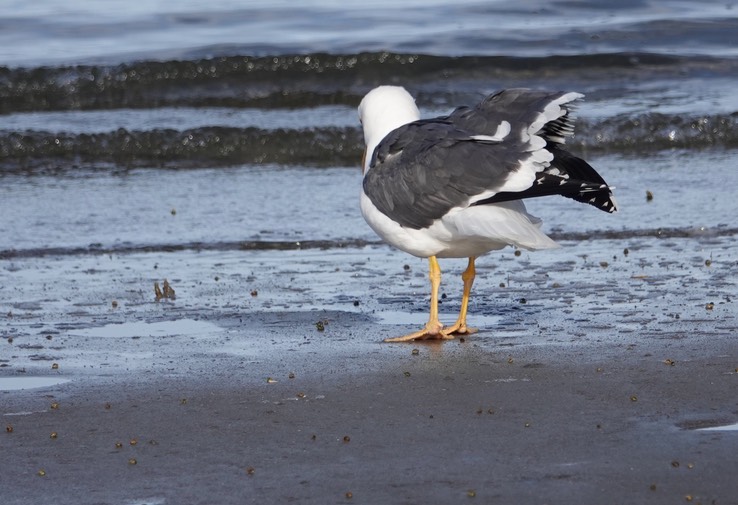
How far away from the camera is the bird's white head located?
20.4 feet

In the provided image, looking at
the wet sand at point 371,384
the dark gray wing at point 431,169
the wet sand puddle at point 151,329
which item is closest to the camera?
the wet sand at point 371,384

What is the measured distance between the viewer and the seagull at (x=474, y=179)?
202 inches

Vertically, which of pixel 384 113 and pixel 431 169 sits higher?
pixel 384 113

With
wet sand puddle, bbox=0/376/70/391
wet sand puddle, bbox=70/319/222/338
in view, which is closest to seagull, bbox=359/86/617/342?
wet sand puddle, bbox=70/319/222/338

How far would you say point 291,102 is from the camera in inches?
585

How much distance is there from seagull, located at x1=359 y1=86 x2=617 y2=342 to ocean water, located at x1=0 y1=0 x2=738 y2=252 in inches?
96.7

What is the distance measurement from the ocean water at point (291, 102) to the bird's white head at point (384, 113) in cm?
195

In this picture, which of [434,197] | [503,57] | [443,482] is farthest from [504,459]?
[503,57]

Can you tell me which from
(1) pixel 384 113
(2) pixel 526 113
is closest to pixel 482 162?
(2) pixel 526 113

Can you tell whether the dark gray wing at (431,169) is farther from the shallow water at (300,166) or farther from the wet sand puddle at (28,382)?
the wet sand puddle at (28,382)

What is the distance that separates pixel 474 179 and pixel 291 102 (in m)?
9.76

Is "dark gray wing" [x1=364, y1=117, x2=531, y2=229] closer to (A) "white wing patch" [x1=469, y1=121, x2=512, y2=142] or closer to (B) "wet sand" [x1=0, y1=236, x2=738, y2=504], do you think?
(A) "white wing patch" [x1=469, y1=121, x2=512, y2=142]

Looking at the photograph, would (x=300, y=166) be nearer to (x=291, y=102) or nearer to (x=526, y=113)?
(x=291, y=102)

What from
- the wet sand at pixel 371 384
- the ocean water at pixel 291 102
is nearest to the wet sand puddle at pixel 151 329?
the wet sand at pixel 371 384
